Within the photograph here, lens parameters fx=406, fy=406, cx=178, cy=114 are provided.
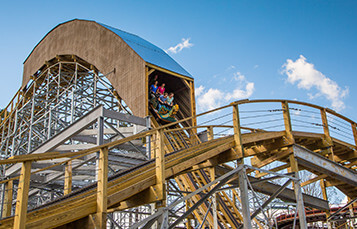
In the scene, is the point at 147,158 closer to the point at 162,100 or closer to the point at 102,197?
the point at 162,100

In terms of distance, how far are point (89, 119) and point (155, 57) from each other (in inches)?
224

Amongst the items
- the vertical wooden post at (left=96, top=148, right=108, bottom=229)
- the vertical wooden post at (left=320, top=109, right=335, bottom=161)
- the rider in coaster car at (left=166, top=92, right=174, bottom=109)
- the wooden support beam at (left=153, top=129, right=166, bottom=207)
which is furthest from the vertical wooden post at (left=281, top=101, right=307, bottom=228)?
the rider in coaster car at (left=166, top=92, right=174, bottom=109)

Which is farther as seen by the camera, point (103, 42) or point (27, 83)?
point (27, 83)

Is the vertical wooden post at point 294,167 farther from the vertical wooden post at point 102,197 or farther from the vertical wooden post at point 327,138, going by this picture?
the vertical wooden post at point 102,197

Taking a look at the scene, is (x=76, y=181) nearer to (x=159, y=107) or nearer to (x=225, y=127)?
(x=159, y=107)

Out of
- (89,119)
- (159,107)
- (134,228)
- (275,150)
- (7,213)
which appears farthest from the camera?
(159,107)

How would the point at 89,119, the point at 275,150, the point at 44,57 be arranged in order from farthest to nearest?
the point at 44,57 → the point at 89,119 → the point at 275,150

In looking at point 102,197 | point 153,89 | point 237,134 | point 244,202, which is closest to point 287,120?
point 237,134

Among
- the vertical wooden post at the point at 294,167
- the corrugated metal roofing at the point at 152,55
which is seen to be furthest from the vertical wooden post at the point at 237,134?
the corrugated metal roofing at the point at 152,55

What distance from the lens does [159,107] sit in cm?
1585

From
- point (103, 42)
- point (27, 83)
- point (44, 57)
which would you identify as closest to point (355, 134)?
point (103, 42)

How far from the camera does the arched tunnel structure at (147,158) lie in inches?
231

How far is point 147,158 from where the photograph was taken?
41.5 feet

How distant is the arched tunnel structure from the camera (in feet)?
19.2
